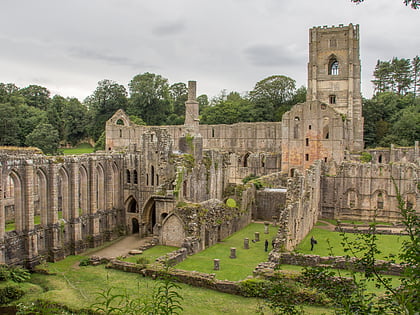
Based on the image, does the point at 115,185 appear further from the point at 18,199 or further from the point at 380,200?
the point at 380,200

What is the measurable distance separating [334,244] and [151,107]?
53942 millimetres

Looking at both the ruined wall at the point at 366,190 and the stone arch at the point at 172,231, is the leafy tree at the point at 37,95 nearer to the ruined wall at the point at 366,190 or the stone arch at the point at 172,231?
the stone arch at the point at 172,231

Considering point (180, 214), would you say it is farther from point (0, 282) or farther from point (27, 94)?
point (27, 94)

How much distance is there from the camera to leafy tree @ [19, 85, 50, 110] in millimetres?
84625

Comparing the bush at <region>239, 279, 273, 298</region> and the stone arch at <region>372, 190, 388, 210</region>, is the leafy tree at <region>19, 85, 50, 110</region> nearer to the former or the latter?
the stone arch at <region>372, 190, 388, 210</region>

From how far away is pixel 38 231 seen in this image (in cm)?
2322

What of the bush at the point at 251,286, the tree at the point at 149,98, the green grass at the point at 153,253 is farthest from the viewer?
the tree at the point at 149,98

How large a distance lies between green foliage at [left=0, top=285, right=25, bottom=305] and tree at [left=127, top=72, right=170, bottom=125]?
187 feet

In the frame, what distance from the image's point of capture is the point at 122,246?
2808 cm

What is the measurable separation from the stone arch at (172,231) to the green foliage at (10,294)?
10.2 meters

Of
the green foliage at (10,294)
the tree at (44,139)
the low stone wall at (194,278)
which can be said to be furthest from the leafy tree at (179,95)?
the green foliage at (10,294)

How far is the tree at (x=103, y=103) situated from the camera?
74.2m

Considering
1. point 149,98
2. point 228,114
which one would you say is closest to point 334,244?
point 228,114

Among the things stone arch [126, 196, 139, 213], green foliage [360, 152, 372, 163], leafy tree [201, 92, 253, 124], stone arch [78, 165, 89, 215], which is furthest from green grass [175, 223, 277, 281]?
leafy tree [201, 92, 253, 124]
